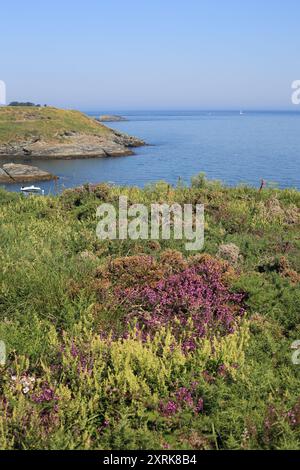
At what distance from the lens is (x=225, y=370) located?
637 cm

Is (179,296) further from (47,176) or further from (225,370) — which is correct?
(47,176)

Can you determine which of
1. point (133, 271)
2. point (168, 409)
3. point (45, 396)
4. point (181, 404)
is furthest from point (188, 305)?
point (45, 396)

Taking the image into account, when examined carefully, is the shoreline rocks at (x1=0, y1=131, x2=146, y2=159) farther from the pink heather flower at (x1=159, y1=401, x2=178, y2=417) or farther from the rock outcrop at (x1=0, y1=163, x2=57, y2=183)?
the pink heather flower at (x1=159, y1=401, x2=178, y2=417)

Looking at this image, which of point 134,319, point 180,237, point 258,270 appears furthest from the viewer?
point 180,237

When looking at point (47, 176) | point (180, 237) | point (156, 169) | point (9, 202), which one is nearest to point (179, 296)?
point (180, 237)

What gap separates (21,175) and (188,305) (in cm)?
5882

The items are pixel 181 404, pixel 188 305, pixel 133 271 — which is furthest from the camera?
pixel 133 271

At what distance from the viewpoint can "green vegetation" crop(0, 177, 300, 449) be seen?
5.44 metres

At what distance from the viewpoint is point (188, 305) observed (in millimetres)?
8367

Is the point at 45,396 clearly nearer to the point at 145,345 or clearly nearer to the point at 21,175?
the point at 145,345

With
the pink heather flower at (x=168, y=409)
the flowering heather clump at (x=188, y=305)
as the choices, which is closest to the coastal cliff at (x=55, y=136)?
the flowering heather clump at (x=188, y=305)

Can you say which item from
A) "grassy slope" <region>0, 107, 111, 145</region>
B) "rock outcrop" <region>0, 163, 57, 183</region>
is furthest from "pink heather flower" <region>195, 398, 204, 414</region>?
"grassy slope" <region>0, 107, 111, 145</region>

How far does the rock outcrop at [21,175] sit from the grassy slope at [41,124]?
28.3 meters

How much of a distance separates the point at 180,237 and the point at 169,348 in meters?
6.09
